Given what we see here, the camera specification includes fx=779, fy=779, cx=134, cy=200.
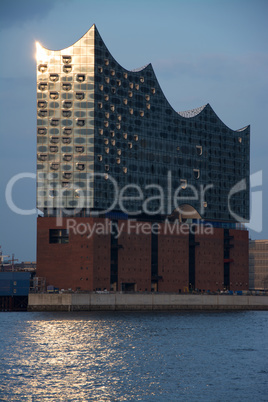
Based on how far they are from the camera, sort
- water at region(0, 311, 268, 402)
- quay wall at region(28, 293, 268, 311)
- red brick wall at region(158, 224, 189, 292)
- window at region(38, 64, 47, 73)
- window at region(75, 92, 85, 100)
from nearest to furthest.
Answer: water at region(0, 311, 268, 402), quay wall at region(28, 293, 268, 311), window at region(75, 92, 85, 100), window at region(38, 64, 47, 73), red brick wall at region(158, 224, 189, 292)

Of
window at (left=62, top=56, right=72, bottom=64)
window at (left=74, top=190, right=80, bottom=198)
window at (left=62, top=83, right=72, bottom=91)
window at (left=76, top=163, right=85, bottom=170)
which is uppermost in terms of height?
window at (left=62, top=56, right=72, bottom=64)

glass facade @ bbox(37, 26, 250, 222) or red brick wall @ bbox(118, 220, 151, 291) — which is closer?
glass facade @ bbox(37, 26, 250, 222)

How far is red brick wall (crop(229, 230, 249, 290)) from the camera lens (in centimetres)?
19475

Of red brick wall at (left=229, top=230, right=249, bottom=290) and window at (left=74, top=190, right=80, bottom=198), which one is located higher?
window at (left=74, top=190, right=80, bottom=198)

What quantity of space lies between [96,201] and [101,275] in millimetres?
15472

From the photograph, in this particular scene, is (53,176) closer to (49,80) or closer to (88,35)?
(49,80)

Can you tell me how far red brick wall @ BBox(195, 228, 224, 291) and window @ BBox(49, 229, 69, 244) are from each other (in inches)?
1484

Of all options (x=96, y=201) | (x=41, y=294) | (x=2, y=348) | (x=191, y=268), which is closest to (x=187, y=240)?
(x=191, y=268)

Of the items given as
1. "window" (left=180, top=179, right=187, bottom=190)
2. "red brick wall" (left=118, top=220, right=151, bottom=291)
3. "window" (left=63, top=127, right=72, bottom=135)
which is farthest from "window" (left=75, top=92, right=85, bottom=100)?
"window" (left=180, top=179, right=187, bottom=190)

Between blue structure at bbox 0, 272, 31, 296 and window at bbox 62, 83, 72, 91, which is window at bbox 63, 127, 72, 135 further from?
blue structure at bbox 0, 272, 31, 296

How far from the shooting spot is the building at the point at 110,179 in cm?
16138

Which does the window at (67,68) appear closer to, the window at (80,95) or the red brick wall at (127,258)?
the window at (80,95)

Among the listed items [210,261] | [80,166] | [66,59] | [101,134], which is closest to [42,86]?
[66,59]

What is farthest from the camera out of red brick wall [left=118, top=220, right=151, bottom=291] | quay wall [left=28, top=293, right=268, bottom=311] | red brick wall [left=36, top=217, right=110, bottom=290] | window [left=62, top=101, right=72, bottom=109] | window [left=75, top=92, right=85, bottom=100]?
red brick wall [left=118, top=220, right=151, bottom=291]
